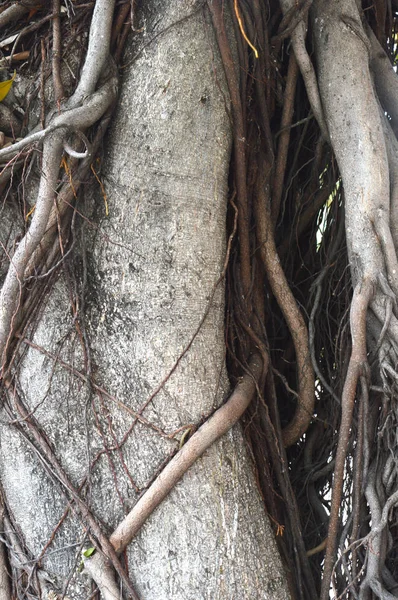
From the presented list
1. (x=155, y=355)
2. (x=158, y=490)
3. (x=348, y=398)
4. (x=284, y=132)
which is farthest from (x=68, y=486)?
(x=284, y=132)

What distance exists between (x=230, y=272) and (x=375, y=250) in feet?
1.16

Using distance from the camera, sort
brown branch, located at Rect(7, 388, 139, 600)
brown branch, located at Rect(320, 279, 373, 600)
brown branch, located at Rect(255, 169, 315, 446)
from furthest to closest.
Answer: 1. brown branch, located at Rect(255, 169, 315, 446)
2. brown branch, located at Rect(320, 279, 373, 600)
3. brown branch, located at Rect(7, 388, 139, 600)

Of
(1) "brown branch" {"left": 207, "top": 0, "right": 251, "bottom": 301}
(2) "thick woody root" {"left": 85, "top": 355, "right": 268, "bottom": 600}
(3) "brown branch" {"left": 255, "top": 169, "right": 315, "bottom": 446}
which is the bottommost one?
(2) "thick woody root" {"left": 85, "top": 355, "right": 268, "bottom": 600}

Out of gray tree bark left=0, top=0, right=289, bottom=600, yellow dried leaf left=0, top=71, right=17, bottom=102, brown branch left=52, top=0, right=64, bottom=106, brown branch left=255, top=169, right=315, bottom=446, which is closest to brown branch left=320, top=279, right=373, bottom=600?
gray tree bark left=0, top=0, right=289, bottom=600

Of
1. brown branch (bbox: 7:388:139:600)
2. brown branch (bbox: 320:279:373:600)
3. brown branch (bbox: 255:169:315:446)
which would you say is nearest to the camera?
brown branch (bbox: 7:388:139:600)

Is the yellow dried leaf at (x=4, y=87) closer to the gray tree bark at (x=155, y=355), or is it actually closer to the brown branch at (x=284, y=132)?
the gray tree bark at (x=155, y=355)

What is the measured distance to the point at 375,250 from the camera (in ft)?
5.06

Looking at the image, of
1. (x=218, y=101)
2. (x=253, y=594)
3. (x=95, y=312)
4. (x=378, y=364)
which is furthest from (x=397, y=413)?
(x=218, y=101)

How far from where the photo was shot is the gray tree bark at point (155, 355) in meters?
1.40

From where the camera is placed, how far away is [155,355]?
1463 mm

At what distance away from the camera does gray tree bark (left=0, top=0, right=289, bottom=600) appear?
1397mm

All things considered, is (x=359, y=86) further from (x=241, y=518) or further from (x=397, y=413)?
(x=241, y=518)

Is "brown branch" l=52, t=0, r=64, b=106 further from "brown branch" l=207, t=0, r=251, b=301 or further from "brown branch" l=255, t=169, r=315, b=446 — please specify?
"brown branch" l=255, t=169, r=315, b=446

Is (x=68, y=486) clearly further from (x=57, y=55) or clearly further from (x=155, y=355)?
(x=57, y=55)
